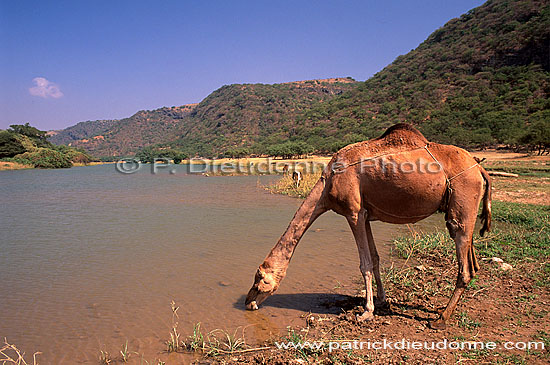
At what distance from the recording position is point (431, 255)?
6.46 metres

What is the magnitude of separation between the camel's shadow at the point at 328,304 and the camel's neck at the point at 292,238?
834 millimetres

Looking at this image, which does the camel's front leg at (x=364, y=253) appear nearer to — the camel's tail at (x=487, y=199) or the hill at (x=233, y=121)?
the camel's tail at (x=487, y=199)

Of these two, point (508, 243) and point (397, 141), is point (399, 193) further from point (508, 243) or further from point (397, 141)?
point (508, 243)

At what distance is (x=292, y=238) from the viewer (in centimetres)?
418

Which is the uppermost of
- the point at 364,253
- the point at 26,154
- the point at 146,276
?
the point at 26,154

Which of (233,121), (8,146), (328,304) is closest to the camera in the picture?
(328,304)

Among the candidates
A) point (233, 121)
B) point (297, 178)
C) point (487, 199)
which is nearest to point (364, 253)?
point (487, 199)

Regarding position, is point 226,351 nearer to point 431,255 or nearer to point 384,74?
point 431,255

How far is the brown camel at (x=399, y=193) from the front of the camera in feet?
12.2

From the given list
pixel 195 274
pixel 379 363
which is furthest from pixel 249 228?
pixel 379 363

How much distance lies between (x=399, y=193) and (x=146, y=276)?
4.74 meters

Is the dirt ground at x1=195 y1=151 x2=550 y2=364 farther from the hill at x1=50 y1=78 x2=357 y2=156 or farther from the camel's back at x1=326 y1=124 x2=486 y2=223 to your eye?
the hill at x1=50 y1=78 x2=357 y2=156

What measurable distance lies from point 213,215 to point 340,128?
165 feet

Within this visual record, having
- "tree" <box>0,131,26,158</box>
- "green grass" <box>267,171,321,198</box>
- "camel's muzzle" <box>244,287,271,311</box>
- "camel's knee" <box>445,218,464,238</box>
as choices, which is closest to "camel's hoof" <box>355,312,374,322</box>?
"camel's muzzle" <box>244,287,271,311</box>
